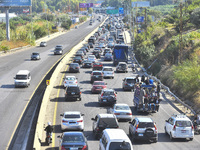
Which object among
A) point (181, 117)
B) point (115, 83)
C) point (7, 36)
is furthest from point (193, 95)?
point (7, 36)

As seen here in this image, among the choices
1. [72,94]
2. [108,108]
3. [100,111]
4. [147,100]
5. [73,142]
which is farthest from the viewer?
[72,94]

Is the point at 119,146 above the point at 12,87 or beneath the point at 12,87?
above

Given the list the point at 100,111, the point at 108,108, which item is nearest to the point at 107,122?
the point at 100,111

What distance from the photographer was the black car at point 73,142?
1999cm

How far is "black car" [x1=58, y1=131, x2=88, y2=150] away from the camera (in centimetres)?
1999

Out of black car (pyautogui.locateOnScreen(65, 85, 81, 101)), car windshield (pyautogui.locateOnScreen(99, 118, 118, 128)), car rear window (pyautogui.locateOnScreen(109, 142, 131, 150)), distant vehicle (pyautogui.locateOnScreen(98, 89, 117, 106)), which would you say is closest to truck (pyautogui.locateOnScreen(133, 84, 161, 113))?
distant vehicle (pyautogui.locateOnScreen(98, 89, 117, 106))

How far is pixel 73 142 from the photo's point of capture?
20188 mm

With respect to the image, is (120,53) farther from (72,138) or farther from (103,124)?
(72,138)

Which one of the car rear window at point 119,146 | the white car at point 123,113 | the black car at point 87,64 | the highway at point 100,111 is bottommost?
the black car at point 87,64

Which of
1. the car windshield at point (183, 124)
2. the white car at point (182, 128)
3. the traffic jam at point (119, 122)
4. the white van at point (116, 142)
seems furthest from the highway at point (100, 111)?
the white van at point (116, 142)

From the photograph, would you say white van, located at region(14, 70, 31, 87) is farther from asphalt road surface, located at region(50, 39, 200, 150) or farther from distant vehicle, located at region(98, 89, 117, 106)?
distant vehicle, located at region(98, 89, 117, 106)

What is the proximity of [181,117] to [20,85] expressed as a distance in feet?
83.6

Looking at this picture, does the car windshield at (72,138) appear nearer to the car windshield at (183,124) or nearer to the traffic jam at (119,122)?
the traffic jam at (119,122)

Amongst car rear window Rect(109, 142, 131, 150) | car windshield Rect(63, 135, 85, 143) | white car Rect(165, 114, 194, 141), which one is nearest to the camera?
car rear window Rect(109, 142, 131, 150)
